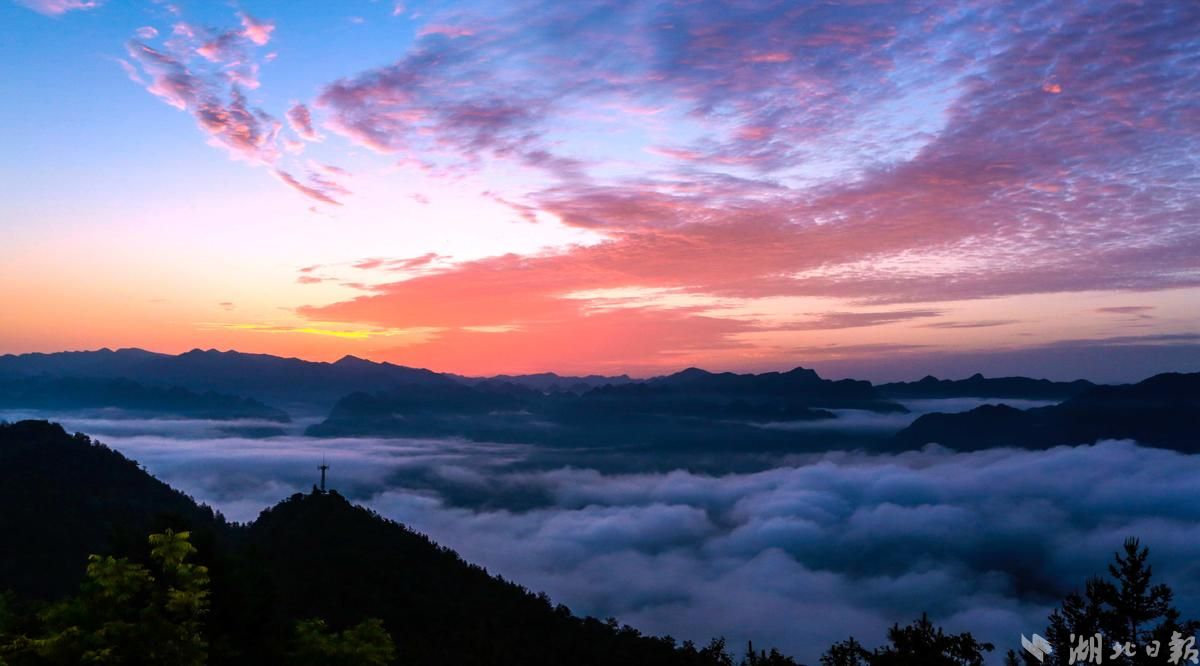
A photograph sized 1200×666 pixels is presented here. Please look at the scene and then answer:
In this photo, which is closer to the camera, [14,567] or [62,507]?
[14,567]

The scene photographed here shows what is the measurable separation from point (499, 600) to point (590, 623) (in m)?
14.9

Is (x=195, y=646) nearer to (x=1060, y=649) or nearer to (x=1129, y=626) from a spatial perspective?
(x=1060, y=649)

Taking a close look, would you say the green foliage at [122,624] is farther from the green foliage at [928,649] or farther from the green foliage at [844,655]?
the green foliage at [844,655]

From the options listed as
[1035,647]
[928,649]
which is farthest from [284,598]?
[1035,647]

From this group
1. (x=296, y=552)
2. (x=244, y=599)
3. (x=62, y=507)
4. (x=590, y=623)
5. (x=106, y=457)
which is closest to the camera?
(x=244, y=599)

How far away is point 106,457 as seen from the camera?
18925cm

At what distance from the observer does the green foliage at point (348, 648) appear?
25594 millimetres

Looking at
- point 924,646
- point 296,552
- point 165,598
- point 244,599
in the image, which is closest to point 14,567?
point 296,552

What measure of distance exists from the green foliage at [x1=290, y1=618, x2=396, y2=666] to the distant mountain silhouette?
1939 cm

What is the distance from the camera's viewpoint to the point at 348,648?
83.9ft

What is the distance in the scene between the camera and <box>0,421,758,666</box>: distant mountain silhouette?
3752 inches

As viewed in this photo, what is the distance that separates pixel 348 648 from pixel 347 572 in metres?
100

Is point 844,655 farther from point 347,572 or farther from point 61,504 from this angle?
point 61,504

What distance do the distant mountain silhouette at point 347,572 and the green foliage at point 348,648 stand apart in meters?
19.4
